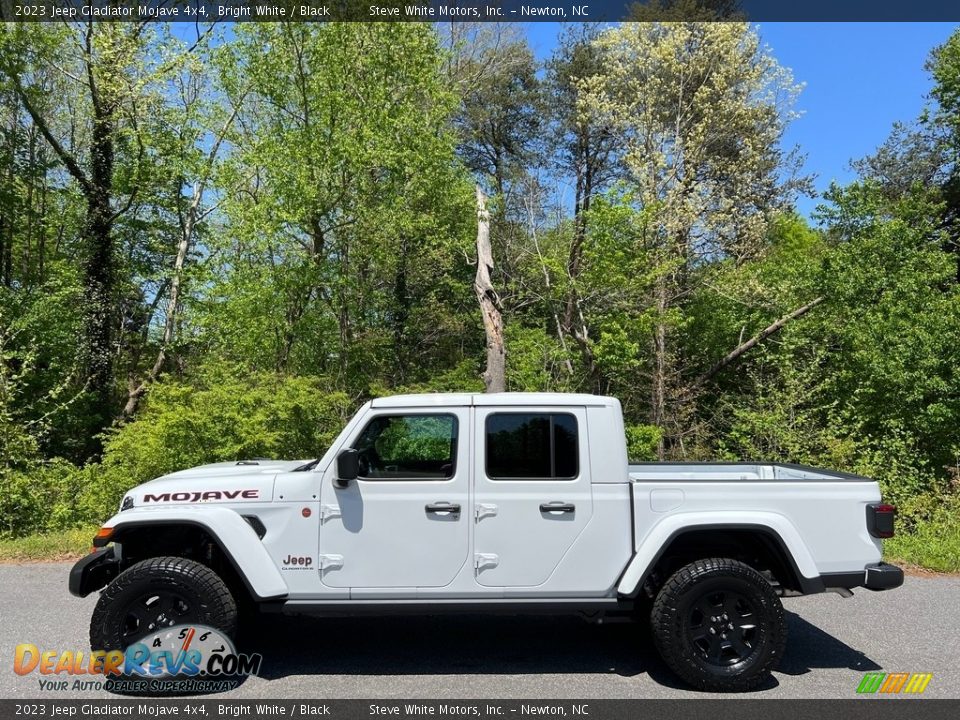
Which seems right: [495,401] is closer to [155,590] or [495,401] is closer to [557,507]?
[557,507]

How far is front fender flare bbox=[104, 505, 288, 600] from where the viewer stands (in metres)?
4.29

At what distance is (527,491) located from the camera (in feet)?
14.6

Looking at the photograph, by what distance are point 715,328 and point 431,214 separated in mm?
8326

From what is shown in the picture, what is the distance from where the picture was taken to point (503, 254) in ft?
69.3

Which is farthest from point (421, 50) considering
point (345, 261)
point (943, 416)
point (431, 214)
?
point (943, 416)

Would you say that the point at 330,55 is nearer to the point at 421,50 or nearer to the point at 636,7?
the point at 421,50

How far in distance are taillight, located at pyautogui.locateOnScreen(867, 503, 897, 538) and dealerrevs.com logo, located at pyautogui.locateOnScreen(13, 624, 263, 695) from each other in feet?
13.6

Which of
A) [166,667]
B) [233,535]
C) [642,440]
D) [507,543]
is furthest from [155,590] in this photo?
[642,440]

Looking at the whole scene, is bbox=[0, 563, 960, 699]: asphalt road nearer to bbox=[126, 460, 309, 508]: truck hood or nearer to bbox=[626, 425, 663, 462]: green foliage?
bbox=[126, 460, 309, 508]: truck hood

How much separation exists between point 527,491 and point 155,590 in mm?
2417

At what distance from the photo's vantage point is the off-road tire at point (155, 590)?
4.24 m

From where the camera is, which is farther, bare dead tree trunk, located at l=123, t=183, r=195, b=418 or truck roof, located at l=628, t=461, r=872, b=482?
bare dead tree trunk, located at l=123, t=183, r=195, b=418

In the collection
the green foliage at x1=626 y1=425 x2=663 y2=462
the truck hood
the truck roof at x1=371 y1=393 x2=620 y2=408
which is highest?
the truck roof at x1=371 y1=393 x2=620 y2=408

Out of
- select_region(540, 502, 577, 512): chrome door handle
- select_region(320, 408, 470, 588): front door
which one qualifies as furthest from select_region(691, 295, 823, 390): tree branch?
select_region(320, 408, 470, 588): front door
